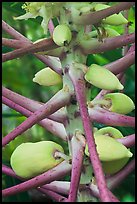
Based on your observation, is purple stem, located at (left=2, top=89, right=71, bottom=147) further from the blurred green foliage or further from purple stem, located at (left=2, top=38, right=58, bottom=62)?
the blurred green foliage

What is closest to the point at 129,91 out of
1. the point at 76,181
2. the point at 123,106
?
the point at 123,106

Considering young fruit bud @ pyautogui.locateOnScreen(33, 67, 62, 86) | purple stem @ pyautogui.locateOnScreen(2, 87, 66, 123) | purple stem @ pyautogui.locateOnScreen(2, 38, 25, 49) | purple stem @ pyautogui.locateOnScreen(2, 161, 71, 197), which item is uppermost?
purple stem @ pyautogui.locateOnScreen(2, 38, 25, 49)

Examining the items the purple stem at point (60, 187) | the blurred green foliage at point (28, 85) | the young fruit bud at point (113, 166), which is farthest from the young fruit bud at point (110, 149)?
the blurred green foliage at point (28, 85)

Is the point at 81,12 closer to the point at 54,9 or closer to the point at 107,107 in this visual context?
the point at 54,9

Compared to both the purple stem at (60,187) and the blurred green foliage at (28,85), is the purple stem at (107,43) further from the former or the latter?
the blurred green foliage at (28,85)

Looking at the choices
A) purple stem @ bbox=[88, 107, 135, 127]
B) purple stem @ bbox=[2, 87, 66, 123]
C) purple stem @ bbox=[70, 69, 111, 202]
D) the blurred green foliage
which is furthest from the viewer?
the blurred green foliage

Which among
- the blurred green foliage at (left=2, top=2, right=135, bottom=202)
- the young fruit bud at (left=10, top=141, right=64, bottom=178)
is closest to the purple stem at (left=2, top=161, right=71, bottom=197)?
the young fruit bud at (left=10, top=141, right=64, bottom=178)
